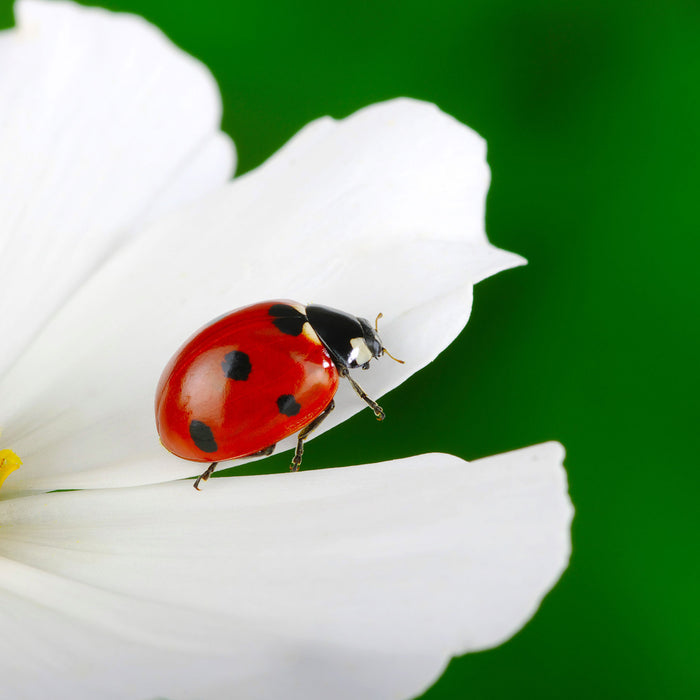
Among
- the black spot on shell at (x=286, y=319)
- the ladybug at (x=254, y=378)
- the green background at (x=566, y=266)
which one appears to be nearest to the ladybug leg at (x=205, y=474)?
the ladybug at (x=254, y=378)

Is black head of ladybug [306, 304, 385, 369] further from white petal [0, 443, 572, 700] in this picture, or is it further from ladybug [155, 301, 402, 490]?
white petal [0, 443, 572, 700]

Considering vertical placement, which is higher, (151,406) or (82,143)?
(82,143)

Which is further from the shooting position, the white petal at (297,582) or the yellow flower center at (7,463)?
the yellow flower center at (7,463)

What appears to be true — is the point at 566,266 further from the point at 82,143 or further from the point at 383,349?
the point at 82,143

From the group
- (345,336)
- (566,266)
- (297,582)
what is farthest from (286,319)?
(566,266)

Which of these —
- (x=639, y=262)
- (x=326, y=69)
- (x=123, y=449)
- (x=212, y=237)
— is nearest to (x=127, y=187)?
(x=212, y=237)

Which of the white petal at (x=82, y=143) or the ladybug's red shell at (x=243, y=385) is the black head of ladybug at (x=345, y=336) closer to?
the ladybug's red shell at (x=243, y=385)
